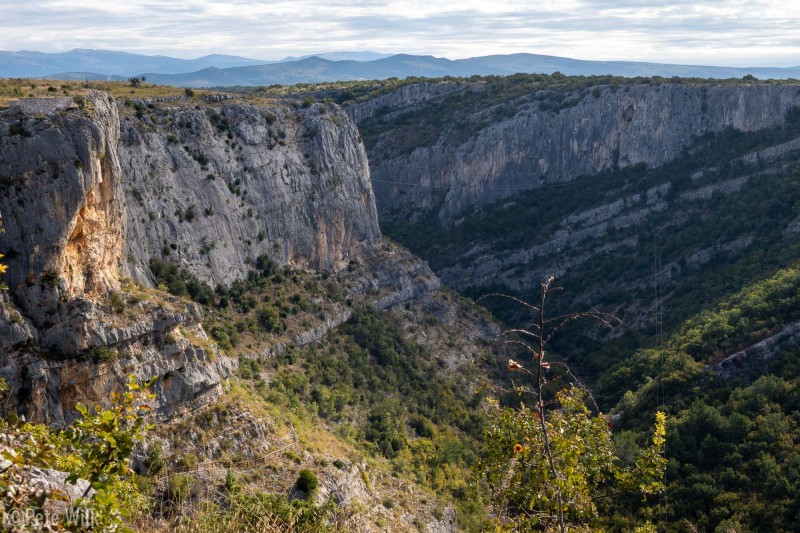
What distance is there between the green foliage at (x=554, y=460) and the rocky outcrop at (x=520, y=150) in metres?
67.1

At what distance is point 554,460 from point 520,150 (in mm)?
71890

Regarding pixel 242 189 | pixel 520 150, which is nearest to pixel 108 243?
pixel 242 189

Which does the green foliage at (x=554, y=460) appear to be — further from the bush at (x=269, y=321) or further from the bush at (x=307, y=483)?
the bush at (x=269, y=321)

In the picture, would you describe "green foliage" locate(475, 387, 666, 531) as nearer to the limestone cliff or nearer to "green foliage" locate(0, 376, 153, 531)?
"green foliage" locate(0, 376, 153, 531)

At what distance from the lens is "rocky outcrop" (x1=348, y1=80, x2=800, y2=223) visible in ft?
246

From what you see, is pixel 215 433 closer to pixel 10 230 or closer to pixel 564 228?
pixel 10 230

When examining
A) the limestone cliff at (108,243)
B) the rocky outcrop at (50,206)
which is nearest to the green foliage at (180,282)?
the limestone cliff at (108,243)

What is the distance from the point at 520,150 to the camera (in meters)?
79.4

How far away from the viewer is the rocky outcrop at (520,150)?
7494 centimetres

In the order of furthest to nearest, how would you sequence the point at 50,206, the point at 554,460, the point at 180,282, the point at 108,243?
the point at 180,282 → the point at 108,243 → the point at 50,206 → the point at 554,460

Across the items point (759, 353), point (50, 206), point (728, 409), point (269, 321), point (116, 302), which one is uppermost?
point (50, 206)

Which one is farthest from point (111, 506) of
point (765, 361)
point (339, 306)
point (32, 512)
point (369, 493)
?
point (339, 306)

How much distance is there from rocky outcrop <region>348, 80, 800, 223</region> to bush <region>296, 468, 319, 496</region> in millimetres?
55062

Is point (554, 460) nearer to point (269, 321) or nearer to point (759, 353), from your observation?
point (269, 321)
